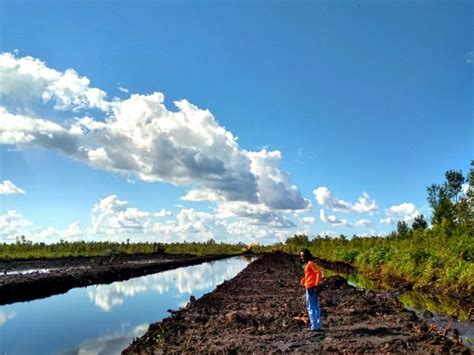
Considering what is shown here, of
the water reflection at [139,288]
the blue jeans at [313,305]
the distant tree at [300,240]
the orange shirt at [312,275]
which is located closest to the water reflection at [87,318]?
the water reflection at [139,288]

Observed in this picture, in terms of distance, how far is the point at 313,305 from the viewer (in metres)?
11.8

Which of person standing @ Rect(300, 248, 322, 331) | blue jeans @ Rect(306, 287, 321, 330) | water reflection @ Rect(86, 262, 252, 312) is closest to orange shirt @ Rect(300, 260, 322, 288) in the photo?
person standing @ Rect(300, 248, 322, 331)

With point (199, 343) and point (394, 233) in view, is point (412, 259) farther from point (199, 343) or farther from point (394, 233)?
point (394, 233)

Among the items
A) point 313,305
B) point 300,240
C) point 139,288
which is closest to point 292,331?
point 313,305

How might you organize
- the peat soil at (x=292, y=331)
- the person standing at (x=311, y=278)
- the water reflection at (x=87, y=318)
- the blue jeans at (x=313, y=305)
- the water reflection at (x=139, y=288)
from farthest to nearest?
the water reflection at (x=139, y=288)
the water reflection at (x=87, y=318)
the blue jeans at (x=313, y=305)
the person standing at (x=311, y=278)
the peat soil at (x=292, y=331)

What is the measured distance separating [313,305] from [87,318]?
30.7 ft

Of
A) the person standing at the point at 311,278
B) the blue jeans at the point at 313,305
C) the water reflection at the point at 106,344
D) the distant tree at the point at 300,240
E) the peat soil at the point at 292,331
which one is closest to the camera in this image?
the peat soil at the point at 292,331

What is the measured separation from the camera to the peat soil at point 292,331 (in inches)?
405

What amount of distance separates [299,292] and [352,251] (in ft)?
91.4

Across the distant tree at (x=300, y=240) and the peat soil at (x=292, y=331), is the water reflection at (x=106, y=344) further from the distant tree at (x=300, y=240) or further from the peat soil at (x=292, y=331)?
the distant tree at (x=300, y=240)

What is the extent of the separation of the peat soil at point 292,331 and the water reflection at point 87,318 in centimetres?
161

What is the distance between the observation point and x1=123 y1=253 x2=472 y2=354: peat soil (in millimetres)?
10281

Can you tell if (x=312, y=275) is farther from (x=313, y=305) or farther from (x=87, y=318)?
(x=87, y=318)

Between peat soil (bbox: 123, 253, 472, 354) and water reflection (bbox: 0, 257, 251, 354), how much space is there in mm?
1610
